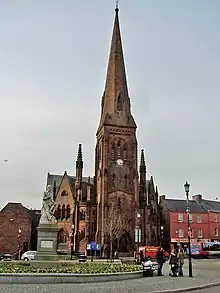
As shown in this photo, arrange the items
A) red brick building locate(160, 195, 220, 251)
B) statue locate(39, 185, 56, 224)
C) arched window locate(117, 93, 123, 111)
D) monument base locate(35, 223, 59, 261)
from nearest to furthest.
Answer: monument base locate(35, 223, 59, 261)
statue locate(39, 185, 56, 224)
arched window locate(117, 93, 123, 111)
red brick building locate(160, 195, 220, 251)

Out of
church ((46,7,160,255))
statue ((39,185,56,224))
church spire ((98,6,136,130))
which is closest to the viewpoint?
statue ((39,185,56,224))

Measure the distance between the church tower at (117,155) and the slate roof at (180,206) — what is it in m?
17.3

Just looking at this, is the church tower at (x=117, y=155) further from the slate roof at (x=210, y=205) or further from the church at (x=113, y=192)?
the slate roof at (x=210, y=205)

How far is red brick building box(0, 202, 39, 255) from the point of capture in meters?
77.8

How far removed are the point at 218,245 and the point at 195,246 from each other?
5.13m

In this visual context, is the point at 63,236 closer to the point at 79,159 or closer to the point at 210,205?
the point at 79,159

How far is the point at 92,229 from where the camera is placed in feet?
237

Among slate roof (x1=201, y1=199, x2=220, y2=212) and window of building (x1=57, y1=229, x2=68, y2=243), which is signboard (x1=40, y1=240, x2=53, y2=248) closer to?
window of building (x1=57, y1=229, x2=68, y2=243)

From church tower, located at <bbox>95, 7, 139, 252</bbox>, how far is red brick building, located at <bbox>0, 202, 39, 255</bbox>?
1604cm

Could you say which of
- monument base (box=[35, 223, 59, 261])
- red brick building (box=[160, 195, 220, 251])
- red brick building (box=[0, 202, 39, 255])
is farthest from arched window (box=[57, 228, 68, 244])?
monument base (box=[35, 223, 59, 261])

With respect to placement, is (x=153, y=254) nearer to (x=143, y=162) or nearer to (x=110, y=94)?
(x=143, y=162)

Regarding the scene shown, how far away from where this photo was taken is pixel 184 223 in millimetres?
87312

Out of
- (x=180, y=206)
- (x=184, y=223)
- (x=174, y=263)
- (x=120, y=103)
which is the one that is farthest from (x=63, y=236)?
(x=174, y=263)

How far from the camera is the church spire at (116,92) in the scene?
260ft
